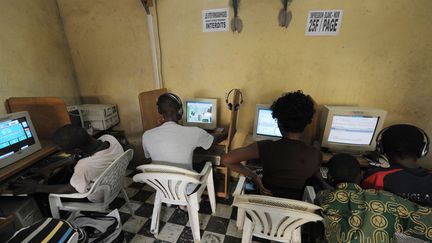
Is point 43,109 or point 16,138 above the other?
point 43,109

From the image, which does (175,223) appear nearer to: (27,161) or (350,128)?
(27,161)

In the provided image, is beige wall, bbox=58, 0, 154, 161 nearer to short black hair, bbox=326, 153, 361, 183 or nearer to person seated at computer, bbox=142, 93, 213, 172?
person seated at computer, bbox=142, 93, 213, 172

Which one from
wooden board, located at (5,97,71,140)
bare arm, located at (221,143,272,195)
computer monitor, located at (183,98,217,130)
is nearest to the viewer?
bare arm, located at (221,143,272,195)

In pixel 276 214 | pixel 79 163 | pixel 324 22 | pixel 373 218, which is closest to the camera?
pixel 373 218

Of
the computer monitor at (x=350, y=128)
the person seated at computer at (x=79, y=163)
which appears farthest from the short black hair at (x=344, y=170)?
the person seated at computer at (x=79, y=163)

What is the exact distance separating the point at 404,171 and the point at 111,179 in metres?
1.67

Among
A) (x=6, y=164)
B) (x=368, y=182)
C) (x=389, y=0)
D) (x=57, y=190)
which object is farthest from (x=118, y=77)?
(x=389, y=0)

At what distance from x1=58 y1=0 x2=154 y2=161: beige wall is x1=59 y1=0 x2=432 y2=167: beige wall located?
1 cm

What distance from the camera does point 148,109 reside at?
186cm

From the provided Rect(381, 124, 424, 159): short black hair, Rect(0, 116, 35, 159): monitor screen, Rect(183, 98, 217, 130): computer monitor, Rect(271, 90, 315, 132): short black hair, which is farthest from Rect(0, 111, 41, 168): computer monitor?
Rect(381, 124, 424, 159): short black hair

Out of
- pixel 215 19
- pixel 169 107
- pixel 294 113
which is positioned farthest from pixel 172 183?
pixel 215 19

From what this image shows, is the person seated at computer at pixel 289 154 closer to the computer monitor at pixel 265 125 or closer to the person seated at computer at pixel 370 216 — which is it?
the person seated at computer at pixel 370 216

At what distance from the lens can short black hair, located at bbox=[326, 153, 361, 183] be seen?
95cm

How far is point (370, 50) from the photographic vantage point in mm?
1586
